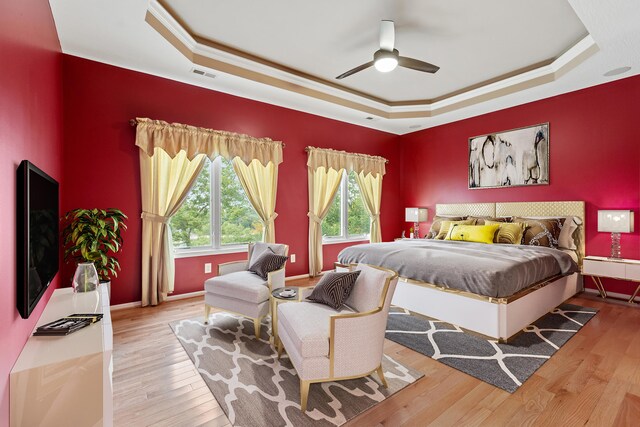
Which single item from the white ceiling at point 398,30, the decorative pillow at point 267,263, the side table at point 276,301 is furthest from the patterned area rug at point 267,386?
the white ceiling at point 398,30

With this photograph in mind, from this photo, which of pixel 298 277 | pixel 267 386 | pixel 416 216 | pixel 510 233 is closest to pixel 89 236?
pixel 267 386

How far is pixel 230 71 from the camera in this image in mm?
3828

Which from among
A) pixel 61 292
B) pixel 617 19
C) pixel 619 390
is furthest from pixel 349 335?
pixel 617 19

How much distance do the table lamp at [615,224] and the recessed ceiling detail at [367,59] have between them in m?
1.87

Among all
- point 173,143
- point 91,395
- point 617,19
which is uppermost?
point 617,19

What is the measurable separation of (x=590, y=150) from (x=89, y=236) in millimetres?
6296

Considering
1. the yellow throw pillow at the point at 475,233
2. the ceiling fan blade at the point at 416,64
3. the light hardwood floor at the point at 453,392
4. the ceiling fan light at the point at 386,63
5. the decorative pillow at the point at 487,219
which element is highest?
the ceiling fan blade at the point at 416,64

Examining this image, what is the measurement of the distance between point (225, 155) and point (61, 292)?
2.42m

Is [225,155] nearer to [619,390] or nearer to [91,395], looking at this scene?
[91,395]

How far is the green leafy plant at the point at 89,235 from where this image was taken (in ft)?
10.1

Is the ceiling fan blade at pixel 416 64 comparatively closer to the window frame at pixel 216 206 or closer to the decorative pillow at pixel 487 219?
the decorative pillow at pixel 487 219

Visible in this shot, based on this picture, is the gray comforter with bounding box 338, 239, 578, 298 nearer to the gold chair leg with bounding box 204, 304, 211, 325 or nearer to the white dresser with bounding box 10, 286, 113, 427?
the gold chair leg with bounding box 204, 304, 211, 325

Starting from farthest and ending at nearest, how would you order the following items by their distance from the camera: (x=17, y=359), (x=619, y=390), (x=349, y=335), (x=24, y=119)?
(x=619, y=390), (x=349, y=335), (x=24, y=119), (x=17, y=359)

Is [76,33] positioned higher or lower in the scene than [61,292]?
higher
